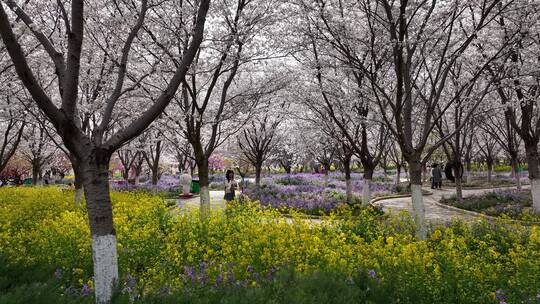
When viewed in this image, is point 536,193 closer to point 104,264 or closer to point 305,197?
point 305,197

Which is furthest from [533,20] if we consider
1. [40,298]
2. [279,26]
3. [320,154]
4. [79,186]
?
[320,154]

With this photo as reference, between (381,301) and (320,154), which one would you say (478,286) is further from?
(320,154)

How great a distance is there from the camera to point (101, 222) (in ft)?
12.8

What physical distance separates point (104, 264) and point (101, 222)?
498mm

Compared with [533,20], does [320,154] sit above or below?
below

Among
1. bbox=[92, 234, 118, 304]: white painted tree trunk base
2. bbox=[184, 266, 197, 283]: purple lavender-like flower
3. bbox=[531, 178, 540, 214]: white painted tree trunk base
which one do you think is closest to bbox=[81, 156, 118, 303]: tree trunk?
bbox=[92, 234, 118, 304]: white painted tree trunk base

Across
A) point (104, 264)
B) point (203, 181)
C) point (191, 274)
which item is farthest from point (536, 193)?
point (104, 264)

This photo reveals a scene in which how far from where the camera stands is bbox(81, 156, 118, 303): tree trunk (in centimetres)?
382

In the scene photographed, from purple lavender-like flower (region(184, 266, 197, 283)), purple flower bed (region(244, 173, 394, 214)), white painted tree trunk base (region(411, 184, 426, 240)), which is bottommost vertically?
purple flower bed (region(244, 173, 394, 214))

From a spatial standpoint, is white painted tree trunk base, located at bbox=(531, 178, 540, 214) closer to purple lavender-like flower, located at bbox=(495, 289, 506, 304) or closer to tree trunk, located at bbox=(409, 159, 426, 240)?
tree trunk, located at bbox=(409, 159, 426, 240)

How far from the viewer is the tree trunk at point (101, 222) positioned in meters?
3.82

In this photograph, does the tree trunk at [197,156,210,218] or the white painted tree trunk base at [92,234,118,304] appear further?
the tree trunk at [197,156,210,218]

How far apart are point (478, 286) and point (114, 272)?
4.11 m

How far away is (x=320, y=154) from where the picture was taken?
108ft
